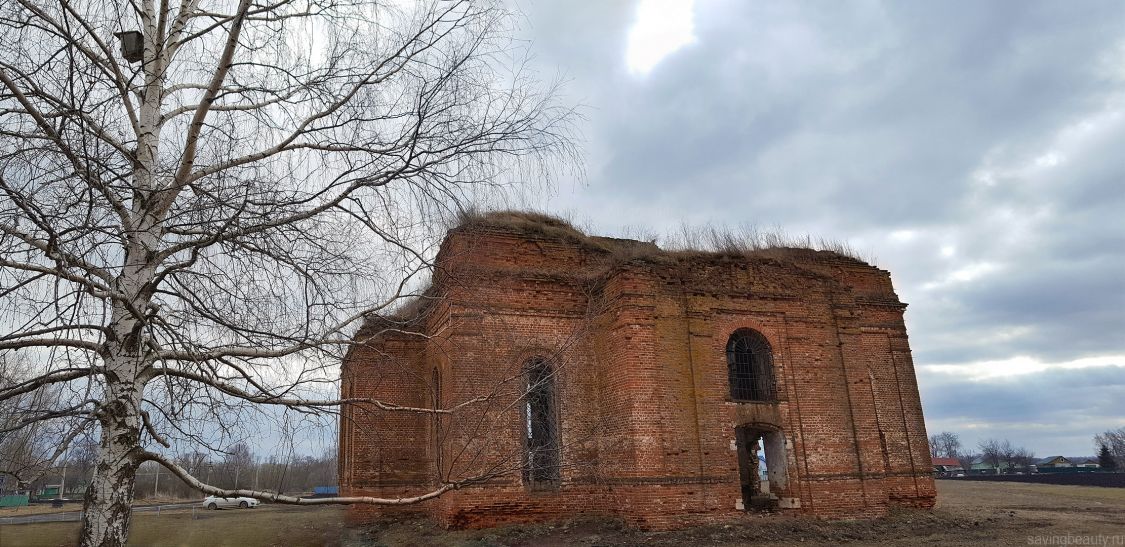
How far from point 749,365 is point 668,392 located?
2738 millimetres

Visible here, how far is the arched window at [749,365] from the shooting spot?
1454cm

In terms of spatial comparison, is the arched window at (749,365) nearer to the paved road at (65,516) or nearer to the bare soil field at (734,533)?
the bare soil field at (734,533)

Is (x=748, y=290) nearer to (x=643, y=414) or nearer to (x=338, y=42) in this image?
(x=643, y=414)

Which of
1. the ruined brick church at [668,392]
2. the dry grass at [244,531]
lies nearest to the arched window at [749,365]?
the ruined brick church at [668,392]

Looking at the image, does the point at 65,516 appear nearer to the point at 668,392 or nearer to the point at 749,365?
the point at 668,392

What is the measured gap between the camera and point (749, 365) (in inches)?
583

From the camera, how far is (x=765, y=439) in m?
14.5

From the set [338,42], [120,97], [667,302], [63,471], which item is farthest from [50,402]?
[667,302]

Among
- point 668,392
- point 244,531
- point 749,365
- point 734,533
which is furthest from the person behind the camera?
point 244,531

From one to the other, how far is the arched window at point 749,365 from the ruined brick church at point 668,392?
0.03 m

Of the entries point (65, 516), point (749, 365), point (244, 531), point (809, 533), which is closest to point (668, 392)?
point (749, 365)

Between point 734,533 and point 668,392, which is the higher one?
point 668,392

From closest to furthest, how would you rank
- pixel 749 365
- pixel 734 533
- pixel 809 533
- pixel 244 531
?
pixel 734 533, pixel 809 533, pixel 749 365, pixel 244 531

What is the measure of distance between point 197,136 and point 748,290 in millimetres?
12138
